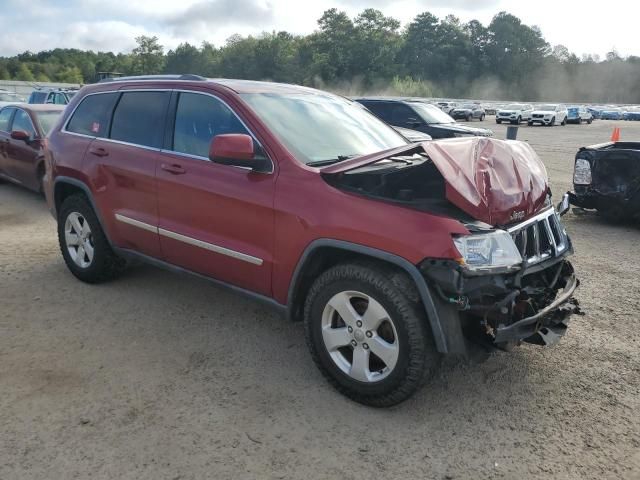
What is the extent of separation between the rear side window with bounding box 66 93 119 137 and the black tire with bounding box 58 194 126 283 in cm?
61

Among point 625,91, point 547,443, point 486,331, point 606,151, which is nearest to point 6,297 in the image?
point 486,331

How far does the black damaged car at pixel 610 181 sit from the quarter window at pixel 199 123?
18.9 feet

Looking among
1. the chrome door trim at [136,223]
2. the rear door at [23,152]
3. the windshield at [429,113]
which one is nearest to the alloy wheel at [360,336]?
the chrome door trim at [136,223]

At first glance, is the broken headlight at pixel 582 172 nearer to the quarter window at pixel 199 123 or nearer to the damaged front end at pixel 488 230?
the damaged front end at pixel 488 230

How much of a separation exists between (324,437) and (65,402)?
1512 mm

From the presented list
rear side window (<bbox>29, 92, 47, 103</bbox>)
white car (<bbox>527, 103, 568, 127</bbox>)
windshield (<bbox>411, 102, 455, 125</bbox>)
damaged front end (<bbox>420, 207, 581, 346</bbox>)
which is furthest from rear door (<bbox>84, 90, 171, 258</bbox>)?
white car (<bbox>527, 103, 568, 127</bbox>)

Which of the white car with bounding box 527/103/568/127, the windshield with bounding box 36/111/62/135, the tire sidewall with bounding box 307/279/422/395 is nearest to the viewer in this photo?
the tire sidewall with bounding box 307/279/422/395

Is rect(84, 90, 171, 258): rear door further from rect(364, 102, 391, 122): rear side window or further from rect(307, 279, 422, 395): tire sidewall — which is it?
rect(364, 102, 391, 122): rear side window

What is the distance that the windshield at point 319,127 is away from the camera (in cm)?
369

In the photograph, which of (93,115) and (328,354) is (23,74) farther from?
(328,354)

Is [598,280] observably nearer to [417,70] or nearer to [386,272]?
[386,272]

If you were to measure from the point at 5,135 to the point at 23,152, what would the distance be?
0.87 m

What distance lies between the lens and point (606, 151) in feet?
24.7

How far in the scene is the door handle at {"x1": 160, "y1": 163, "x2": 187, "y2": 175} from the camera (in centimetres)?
398
